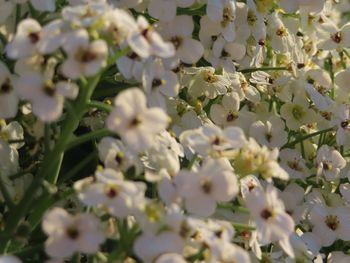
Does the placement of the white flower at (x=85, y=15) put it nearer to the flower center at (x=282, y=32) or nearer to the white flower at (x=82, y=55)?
the white flower at (x=82, y=55)

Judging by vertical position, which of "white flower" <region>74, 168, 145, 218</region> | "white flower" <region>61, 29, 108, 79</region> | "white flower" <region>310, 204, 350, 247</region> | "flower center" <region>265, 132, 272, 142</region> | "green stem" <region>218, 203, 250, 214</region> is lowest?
"white flower" <region>310, 204, 350, 247</region>

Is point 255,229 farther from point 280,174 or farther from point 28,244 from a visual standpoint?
point 28,244

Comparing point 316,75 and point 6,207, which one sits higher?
point 6,207

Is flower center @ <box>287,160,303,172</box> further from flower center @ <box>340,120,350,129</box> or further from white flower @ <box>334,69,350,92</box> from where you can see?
white flower @ <box>334,69,350,92</box>

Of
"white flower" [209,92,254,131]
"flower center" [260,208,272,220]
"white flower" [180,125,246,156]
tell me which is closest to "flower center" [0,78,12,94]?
"white flower" [180,125,246,156]

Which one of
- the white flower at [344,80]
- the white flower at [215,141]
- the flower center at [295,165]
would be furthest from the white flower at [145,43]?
the white flower at [344,80]

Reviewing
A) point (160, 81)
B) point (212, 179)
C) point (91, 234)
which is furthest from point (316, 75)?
point (91, 234)
